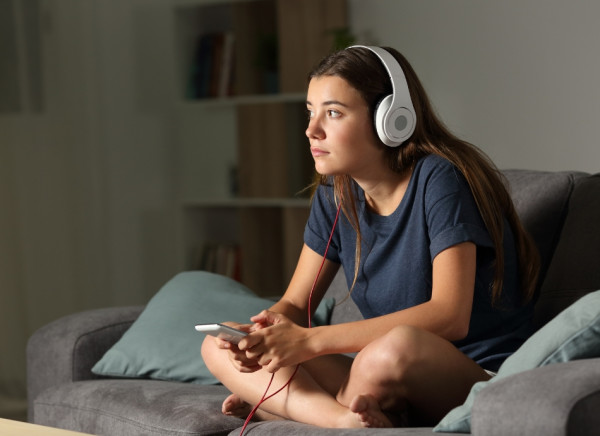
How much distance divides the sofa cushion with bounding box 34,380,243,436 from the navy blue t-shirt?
0.39 meters

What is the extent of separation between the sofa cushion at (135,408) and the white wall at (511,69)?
5.59 feet

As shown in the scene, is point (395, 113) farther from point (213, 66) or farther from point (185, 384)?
point (213, 66)

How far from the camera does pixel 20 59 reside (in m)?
3.93

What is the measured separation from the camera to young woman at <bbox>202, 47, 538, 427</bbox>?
1563mm

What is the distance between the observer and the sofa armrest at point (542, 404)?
1.18 m

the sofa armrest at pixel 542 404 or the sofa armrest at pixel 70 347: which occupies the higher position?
the sofa armrest at pixel 542 404

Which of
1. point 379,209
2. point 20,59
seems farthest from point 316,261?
point 20,59

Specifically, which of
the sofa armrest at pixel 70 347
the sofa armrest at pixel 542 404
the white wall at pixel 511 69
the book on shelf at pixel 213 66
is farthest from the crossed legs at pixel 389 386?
the book on shelf at pixel 213 66

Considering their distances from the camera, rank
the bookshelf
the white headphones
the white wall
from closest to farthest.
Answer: the white headphones
the white wall
the bookshelf

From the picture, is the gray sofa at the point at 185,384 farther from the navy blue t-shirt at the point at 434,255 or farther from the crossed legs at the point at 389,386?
the navy blue t-shirt at the point at 434,255

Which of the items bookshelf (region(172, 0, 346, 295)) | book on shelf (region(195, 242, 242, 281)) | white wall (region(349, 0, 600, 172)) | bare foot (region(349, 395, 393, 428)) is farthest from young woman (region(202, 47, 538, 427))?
book on shelf (region(195, 242, 242, 281))

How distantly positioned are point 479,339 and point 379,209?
316 mm

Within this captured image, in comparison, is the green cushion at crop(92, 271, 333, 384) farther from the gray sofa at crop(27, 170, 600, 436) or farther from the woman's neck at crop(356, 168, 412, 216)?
the woman's neck at crop(356, 168, 412, 216)

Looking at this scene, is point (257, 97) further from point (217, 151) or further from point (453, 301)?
point (453, 301)
